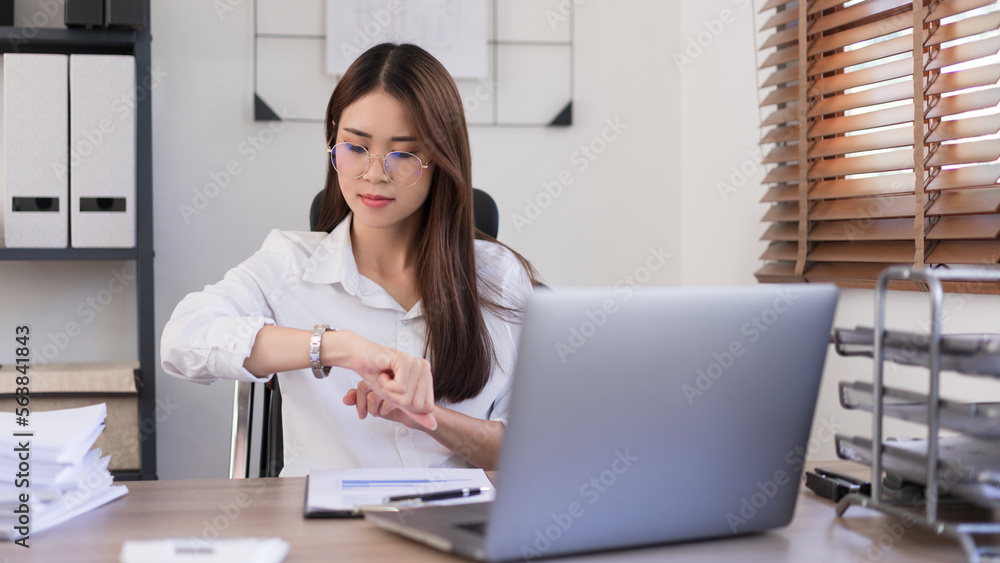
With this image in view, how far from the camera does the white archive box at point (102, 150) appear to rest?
2035 millimetres

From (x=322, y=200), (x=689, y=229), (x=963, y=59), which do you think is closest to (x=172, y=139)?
(x=322, y=200)

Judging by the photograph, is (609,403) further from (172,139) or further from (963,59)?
(172,139)

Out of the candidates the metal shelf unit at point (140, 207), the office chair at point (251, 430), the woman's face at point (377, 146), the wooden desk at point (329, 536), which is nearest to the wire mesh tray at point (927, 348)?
the wooden desk at point (329, 536)

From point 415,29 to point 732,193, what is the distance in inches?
39.0

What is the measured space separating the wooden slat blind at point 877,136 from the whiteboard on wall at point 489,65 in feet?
2.15

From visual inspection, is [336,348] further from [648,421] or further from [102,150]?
[102,150]

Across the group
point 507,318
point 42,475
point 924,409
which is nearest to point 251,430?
point 507,318

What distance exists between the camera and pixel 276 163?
2406mm

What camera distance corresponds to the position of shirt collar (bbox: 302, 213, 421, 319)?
4.62ft

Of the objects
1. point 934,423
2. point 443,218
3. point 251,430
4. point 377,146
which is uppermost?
point 377,146

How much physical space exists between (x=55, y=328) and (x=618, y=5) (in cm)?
184

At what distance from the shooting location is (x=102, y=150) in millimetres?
2061

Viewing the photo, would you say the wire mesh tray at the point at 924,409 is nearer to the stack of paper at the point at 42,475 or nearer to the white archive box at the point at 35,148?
the stack of paper at the point at 42,475

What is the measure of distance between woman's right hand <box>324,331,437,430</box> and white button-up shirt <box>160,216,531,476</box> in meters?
0.32
